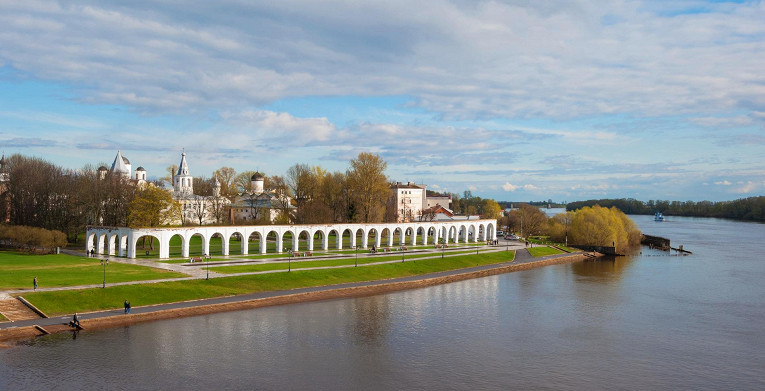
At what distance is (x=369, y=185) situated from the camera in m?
89.0

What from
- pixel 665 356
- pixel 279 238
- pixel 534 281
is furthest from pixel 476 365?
pixel 279 238

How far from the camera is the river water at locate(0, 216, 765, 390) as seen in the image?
86.1 feet

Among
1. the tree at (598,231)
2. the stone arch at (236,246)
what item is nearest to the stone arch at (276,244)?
the stone arch at (236,246)

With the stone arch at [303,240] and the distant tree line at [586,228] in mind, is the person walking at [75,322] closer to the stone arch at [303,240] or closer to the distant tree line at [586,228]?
the stone arch at [303,240]

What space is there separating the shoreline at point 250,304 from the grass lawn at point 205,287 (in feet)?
6.80

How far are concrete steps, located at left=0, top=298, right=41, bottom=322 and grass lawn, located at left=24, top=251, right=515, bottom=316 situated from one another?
69 centimetres

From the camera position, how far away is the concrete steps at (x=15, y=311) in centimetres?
3241

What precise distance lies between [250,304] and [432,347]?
15.0 metres

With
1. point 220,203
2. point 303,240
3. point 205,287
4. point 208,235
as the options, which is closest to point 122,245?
point 208,235

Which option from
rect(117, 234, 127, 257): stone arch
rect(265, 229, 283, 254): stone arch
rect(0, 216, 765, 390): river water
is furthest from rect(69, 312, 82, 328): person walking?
rect(265, 229, 283, 254): stone arch

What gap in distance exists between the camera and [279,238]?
65500 mm

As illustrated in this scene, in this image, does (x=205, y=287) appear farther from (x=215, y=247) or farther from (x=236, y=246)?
(x=236, y=246)

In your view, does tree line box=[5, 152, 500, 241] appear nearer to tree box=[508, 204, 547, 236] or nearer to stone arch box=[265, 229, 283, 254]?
stone arch box=[265, 229, 283, 254]

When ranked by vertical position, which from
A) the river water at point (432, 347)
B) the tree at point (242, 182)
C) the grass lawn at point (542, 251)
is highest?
the tree at point (242, 182)
